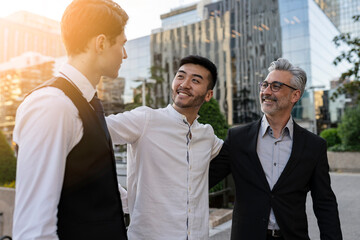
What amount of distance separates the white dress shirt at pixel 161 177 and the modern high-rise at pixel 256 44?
3364 cm

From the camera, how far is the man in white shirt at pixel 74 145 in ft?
3.49

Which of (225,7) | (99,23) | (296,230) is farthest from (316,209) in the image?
(225,7)

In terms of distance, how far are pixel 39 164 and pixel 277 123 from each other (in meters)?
2.05

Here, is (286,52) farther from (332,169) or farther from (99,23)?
(99,23)

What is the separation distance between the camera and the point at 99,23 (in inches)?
52.5

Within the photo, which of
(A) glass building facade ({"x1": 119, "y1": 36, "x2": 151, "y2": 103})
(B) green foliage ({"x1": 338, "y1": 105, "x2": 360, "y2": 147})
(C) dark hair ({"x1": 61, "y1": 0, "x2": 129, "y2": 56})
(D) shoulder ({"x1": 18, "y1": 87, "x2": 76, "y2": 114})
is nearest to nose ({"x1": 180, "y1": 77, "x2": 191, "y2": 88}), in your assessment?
(C) dark hair ({"x1": 61, "y1": 0, "x2": 129, "y2": 56})

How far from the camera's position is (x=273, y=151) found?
2.54m

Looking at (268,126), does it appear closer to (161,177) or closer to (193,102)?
(193,102)

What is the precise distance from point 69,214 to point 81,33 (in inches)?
28.8

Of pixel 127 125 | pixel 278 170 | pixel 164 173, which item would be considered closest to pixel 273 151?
pixel 278 170

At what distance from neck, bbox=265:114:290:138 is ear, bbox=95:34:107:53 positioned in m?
1.68

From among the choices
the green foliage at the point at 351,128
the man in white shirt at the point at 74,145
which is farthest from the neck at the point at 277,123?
the green foliage at the point at 351,128

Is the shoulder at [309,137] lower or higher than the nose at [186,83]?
lower

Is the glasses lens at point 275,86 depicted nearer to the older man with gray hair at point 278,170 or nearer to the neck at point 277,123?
the older man with gray hair at point 278,170
